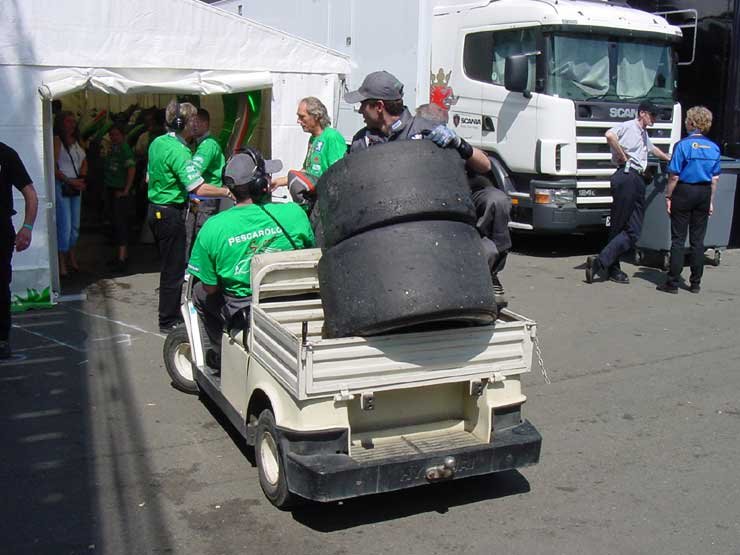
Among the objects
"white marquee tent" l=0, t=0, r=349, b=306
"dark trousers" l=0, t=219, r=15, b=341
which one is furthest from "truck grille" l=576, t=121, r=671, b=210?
"dark trousers" l=0, t=219, r=15, b=341

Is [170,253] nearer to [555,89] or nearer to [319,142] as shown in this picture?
[319,142]

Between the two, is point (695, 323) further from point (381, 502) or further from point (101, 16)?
point (101, 16)

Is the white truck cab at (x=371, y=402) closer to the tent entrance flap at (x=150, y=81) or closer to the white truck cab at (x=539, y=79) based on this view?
the tent entrance flap at (x=150, y=81)

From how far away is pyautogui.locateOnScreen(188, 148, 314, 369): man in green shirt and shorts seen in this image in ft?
16.3

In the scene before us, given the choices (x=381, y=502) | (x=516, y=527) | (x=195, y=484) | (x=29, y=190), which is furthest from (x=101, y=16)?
(x=516, y=527)

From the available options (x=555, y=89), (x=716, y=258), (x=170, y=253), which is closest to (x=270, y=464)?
(x=170, y=253)

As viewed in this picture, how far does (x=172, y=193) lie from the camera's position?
762 cm

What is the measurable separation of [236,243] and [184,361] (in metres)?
1.61

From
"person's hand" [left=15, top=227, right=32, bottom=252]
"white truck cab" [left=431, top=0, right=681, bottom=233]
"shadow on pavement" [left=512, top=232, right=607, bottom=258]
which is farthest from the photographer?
"shadow on pavement" [left=512, top=232, right=607, bottom=258]

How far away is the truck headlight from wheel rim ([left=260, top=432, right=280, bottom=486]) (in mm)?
7338

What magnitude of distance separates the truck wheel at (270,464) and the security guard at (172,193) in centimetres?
332

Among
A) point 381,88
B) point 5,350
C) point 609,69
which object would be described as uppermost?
point 609,69

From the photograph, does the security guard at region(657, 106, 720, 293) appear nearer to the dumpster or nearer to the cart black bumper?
the dumpster

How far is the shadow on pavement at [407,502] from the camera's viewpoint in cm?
434
